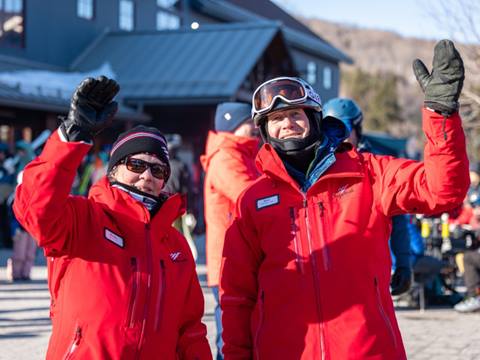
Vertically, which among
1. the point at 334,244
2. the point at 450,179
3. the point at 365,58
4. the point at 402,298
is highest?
the point at 365,58

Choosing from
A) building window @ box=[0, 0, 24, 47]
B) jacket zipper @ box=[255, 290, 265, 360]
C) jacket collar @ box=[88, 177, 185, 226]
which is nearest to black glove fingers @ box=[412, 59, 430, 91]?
jacket zipper @ box=[255, 290, 265, 360]

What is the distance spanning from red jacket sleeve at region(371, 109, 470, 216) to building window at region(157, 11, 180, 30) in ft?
89.3

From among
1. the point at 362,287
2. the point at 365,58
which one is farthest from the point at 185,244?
the point at 365,58

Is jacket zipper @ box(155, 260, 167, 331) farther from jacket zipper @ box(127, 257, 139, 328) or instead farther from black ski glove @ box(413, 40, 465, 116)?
black ski glove @ box(413, 40, 465, 116)

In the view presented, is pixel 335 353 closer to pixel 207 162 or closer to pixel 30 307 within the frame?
pixel 207 162

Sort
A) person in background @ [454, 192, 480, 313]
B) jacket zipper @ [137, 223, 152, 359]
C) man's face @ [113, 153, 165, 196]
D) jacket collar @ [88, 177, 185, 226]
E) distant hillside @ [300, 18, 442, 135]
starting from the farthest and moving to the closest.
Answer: distant hillside @ [300, 18, 442, 135]
person in background @ [454, 192, 480, 313]
man's face @ [113, 153, 165, 196]
jacket collar @ [88, 177, 185, 226]
jacket zipper @ [137, 223, 152, 359]

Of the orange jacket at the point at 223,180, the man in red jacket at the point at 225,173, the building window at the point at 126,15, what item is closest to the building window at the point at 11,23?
the building window at the point at 126,15

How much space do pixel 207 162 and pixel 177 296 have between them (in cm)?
215

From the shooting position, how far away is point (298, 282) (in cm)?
331

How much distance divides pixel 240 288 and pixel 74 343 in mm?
Answer: 736

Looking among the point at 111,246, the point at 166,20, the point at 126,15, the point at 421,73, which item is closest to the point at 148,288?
the point at 111,246

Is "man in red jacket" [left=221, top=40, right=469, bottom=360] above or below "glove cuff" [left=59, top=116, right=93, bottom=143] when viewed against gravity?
below

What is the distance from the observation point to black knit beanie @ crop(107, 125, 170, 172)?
3.62 meters

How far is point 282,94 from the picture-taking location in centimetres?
355
